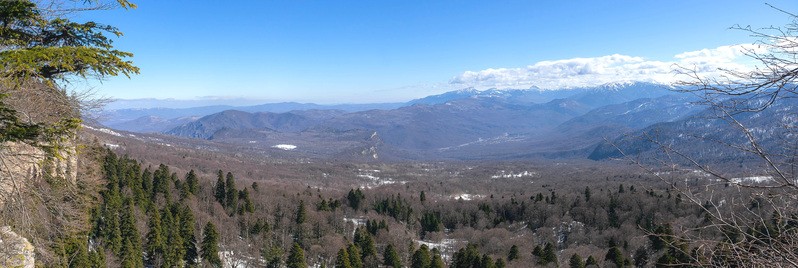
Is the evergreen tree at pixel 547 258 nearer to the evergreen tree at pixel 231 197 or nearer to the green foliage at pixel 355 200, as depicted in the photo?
the evergreen tree at pixel 231 197

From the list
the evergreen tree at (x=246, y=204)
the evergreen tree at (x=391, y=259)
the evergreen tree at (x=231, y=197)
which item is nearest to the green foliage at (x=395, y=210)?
the evergreen tree at (x=246, y=204)

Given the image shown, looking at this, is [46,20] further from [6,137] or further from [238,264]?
[238,264]

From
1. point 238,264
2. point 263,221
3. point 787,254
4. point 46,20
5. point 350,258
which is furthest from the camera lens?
point 263,221

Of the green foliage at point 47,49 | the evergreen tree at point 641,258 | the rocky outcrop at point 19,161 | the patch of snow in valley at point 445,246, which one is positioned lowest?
the patch of snow in valley at point 445,246

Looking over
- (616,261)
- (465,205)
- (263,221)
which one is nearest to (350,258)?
(263,221)

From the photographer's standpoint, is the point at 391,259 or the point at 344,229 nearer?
the point at 391,259

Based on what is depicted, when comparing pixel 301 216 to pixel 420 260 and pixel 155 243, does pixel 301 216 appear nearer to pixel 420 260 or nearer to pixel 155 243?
Answer: pixel 420 260

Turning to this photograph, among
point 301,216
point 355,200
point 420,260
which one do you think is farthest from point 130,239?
point 355,200

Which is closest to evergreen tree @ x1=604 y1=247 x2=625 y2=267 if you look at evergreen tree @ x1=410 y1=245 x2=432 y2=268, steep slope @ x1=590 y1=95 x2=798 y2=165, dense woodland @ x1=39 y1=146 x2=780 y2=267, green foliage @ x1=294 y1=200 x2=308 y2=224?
dense woodland @ x1=39 y1=146 x2=780 y2=267
